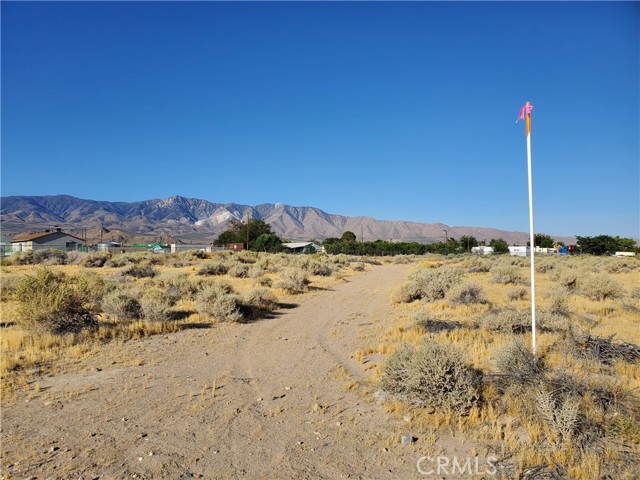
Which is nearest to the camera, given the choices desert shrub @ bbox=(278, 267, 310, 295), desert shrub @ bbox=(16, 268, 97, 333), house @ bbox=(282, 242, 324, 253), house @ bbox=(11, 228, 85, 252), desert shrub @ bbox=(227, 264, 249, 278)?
desert shrub @ bbox=(16, 268, 97, 333)

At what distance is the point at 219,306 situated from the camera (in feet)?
40.8

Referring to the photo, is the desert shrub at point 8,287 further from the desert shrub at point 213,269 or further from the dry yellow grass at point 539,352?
the dry yellow grass at point 539,352

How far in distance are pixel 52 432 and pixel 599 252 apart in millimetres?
97805

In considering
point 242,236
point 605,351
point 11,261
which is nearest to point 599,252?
point 242,236

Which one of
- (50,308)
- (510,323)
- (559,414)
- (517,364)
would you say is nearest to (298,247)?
(50,308)

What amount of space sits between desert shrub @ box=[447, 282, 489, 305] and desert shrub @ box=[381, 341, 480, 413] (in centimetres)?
877

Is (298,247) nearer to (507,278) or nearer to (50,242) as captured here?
(50,242)

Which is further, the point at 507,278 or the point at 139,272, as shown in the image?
the point at 139,272

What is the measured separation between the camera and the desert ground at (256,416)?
4.30 metres

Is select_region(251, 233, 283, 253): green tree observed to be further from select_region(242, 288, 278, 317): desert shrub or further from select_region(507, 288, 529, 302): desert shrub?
select_region(507, 288, 529, 302): desert shrub

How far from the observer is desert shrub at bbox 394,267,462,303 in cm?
1630

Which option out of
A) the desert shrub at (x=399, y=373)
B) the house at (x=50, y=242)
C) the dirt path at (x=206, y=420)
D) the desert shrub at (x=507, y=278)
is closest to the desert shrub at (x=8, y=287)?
the dirt path at (x=206, y=420)

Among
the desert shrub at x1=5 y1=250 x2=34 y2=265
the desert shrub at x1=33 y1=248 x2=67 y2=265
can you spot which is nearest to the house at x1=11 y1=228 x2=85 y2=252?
the desert shrub at x1=33 y1=248 x2=67 y2=265

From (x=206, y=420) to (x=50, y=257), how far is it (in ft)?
135
